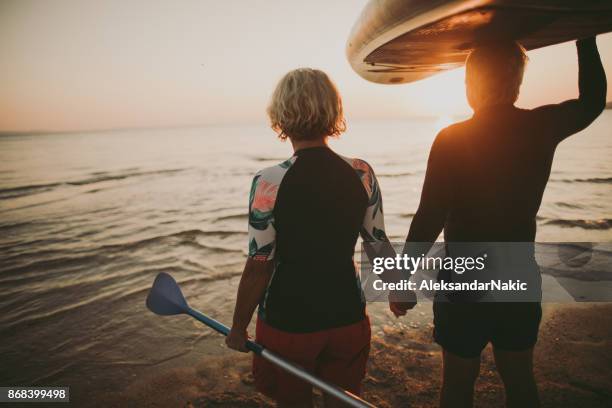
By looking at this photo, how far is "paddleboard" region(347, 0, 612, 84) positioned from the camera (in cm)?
172

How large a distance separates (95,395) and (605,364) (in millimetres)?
5069

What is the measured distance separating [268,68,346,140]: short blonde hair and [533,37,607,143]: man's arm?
1.03m

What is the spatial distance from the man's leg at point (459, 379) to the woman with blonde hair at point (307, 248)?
49 cm

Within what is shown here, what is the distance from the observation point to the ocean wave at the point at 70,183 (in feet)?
50.3

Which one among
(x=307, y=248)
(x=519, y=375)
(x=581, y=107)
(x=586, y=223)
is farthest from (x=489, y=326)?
(x=586, y=223)

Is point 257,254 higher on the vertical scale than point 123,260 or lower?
higher

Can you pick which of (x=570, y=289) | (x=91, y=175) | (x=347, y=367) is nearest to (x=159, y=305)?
(x=347, y=367)

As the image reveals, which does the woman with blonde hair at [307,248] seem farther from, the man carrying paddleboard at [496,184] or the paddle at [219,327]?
the man carrying paddleboard at [496,184]

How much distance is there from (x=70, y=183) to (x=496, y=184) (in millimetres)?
21308

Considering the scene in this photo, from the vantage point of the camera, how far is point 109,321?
4750mm

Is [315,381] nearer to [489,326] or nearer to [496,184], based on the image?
[489,326]

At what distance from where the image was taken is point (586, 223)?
856 cm

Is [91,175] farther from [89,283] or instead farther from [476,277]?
[476,277]

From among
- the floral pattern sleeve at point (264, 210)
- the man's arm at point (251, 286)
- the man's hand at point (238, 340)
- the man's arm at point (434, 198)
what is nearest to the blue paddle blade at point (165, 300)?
the man's hand at point (238, 340)
